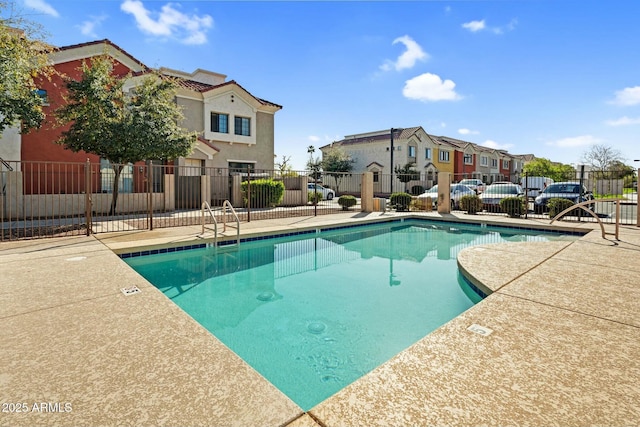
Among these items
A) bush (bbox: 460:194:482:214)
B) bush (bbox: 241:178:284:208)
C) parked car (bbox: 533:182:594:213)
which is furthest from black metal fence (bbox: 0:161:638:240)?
bush (bbox: 460:194:482:214)

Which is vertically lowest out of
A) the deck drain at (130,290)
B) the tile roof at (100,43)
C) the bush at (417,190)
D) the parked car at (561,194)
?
the deck drain at (130,290)

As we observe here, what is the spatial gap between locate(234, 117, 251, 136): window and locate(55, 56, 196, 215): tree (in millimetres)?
7787

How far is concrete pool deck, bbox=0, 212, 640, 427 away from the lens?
1.80 meters

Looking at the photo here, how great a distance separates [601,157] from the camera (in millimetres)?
41750

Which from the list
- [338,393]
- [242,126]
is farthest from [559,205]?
[242,126]

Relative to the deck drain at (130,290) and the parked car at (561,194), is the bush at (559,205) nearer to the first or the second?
the parked car at (561,194)

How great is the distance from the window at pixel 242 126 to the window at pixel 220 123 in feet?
2.03

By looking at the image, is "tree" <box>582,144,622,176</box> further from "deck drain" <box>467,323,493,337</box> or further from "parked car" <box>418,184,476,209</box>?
"deck drain" <box>467,323,493,337</box>

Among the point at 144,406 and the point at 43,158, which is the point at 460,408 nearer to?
the point at 144,406

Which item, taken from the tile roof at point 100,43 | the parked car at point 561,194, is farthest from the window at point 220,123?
the parked car at point 561,194

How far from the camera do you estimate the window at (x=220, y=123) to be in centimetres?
1930

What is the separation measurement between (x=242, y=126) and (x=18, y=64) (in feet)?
42.9

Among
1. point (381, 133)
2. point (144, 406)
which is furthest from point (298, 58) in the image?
point (381, 133)

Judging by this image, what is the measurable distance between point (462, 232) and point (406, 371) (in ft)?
33.6
